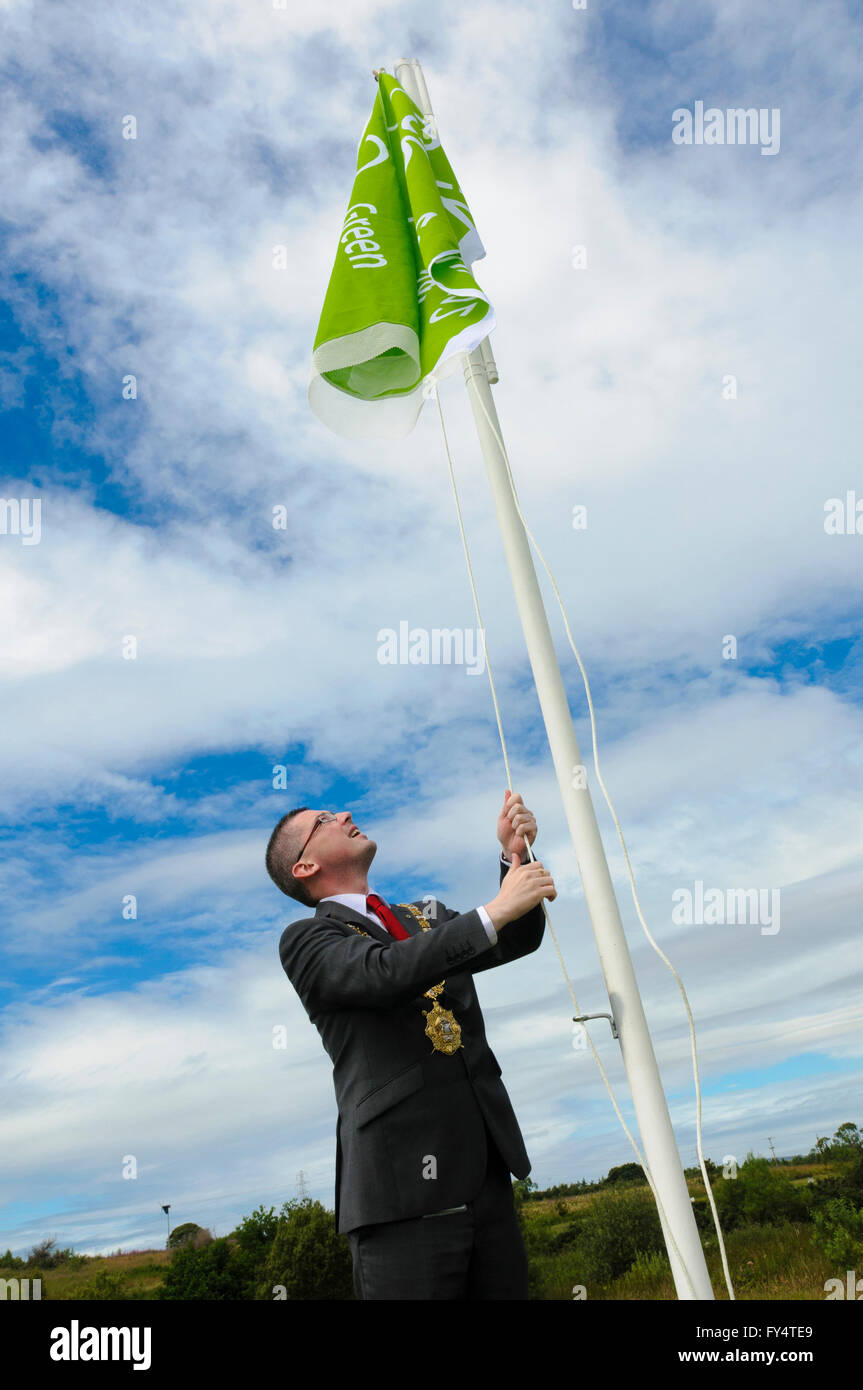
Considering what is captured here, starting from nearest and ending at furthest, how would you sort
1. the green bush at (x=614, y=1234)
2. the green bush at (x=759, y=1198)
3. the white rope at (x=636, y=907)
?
the white rope at (x=636, y=907) → the green bush at (x=614, y=1234) → the green bush at (x=759, y=1198)

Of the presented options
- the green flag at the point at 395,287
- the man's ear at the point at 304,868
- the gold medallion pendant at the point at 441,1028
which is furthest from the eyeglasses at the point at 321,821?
the green flag at the point at 395,287

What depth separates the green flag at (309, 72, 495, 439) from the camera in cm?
391

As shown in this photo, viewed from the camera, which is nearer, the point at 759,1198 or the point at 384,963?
the point at 384,963

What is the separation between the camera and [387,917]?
3.43m

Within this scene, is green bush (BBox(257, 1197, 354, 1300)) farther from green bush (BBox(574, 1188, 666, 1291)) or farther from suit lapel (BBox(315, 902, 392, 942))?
suit lapel (BBox(315, 902, 392, 942))

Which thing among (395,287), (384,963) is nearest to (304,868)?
(384,963)

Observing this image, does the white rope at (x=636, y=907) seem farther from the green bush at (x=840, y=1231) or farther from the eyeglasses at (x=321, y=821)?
the green bush at (x=840, y=1231)

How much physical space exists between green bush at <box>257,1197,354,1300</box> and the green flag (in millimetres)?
8403

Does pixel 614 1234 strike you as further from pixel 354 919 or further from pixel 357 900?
pixel 354 919

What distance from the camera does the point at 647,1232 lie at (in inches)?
363

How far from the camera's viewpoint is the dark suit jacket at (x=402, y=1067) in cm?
287

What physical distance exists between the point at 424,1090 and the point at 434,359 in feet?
8.45

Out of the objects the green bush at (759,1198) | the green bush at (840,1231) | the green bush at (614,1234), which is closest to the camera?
the green bush at (840,1231)
